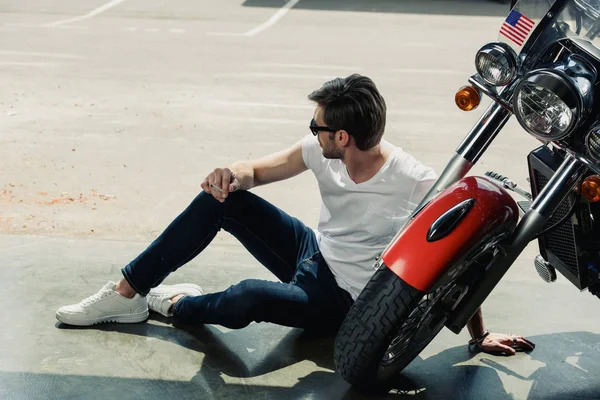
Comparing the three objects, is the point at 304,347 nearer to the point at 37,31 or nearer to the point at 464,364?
the point at 464,364

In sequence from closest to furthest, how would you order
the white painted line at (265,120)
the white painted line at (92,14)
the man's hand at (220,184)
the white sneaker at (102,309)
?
the man's hand at (220,184) < the white sneaker at (102,309) < the white painted line at (265,120) < the white painted line at (92,14)

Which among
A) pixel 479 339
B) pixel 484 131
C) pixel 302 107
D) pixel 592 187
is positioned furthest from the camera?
pixel 302 107

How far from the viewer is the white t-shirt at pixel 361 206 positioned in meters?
3.00

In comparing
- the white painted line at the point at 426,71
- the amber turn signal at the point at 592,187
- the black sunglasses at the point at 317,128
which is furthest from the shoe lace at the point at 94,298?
the white painted line at the point at 426,71

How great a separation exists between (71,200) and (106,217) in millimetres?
372

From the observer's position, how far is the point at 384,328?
98.0 inches

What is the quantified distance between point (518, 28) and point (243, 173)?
110 centimetres

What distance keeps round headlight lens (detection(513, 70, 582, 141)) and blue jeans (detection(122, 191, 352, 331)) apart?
3.34ft

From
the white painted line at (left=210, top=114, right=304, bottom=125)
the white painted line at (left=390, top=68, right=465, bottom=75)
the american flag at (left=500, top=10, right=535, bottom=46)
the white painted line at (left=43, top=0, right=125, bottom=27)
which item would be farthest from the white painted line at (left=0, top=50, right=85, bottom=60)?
the american flag at (left=500, top=10, right=535, bottom=46)

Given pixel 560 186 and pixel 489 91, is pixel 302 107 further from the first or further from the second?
pixel 560 186

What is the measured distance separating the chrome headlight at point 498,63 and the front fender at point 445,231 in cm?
32

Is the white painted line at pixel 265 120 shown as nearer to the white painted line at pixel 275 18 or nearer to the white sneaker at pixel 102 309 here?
the white sneaker at pixel 102 309

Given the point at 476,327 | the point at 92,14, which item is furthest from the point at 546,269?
the point at 92,14

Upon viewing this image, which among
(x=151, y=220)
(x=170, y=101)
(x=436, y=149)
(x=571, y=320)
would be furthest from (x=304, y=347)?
(x=170, y=101)
